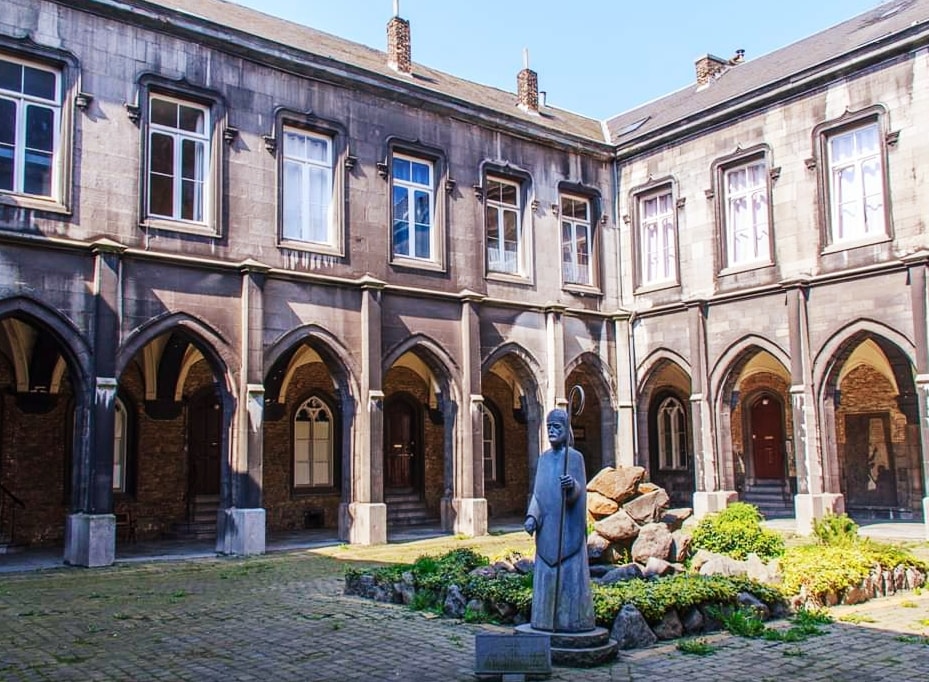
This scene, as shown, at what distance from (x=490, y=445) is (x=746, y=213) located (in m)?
8.61

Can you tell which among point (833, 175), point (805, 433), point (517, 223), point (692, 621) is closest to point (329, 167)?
point (517, 223)

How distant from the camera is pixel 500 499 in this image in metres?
23.0

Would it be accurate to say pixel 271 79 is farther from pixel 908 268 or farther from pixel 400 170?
pixel 908 268

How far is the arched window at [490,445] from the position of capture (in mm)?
23109

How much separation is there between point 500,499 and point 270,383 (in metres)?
7.04

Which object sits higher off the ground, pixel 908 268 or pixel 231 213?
pixel 231 213

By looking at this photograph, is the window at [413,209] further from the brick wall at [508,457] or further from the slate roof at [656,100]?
the brick wall at [508,457]

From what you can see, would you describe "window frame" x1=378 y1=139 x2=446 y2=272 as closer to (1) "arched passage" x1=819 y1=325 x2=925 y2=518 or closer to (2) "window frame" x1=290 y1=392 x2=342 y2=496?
(2) "window frame" x1=290 y1=392 x2=342 y2=496

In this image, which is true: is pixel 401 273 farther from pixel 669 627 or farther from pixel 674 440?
pixel 669 627

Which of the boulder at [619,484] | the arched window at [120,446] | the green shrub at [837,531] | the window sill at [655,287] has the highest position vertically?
the window sill at [655,287]

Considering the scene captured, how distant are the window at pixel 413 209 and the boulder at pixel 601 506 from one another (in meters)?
7.22

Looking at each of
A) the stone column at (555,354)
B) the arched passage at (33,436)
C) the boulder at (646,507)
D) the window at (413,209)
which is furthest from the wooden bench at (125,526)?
the boulder at (646,507)

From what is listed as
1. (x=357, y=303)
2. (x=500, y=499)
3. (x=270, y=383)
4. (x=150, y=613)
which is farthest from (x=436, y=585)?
(x=500, y=499)

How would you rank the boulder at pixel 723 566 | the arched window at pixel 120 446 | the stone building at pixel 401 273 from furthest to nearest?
1. the arched window at pixel 120 446
2. the stone building at pixel 401 273
3. the boulder at pixel 723 566
